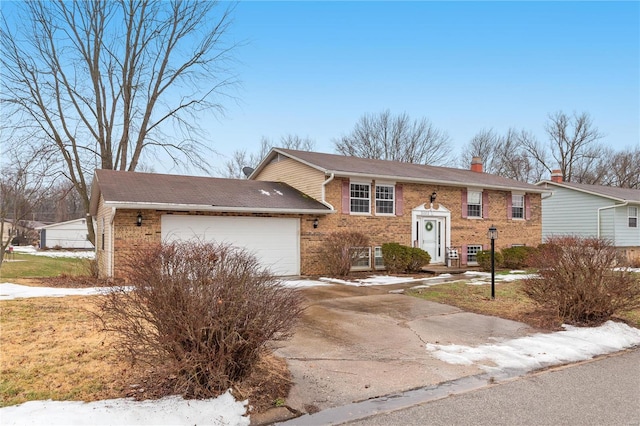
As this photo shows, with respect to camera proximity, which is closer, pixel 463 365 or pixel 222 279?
pixel 222 279

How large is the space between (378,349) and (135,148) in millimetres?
19444

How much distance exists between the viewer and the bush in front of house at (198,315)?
3918mm

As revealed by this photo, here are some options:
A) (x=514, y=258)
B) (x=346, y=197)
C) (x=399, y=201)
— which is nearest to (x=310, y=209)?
(x=346, y=197)

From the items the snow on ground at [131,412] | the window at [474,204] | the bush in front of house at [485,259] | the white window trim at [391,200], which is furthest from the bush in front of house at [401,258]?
the snow on ground at [131,412]

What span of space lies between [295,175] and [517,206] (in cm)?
1106

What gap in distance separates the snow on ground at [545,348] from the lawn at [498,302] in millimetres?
632

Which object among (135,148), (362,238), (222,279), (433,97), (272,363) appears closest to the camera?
(222,279)

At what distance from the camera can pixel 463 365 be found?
5.44 meters

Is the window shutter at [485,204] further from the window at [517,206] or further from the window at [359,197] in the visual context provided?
the window at [359,197]

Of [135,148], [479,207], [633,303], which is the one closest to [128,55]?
[135,148]

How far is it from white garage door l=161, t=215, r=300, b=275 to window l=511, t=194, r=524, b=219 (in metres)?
11.4

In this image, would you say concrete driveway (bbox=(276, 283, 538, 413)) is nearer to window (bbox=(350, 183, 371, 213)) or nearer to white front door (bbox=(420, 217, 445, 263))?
window (bbox=(350, 183, 371, 213))

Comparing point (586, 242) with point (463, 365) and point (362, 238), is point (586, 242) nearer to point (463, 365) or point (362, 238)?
point (463, 365)

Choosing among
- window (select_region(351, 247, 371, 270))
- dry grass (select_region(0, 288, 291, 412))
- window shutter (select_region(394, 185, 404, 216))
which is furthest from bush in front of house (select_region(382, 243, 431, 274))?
dry grass (select_region(0, 288, 291, 412))
